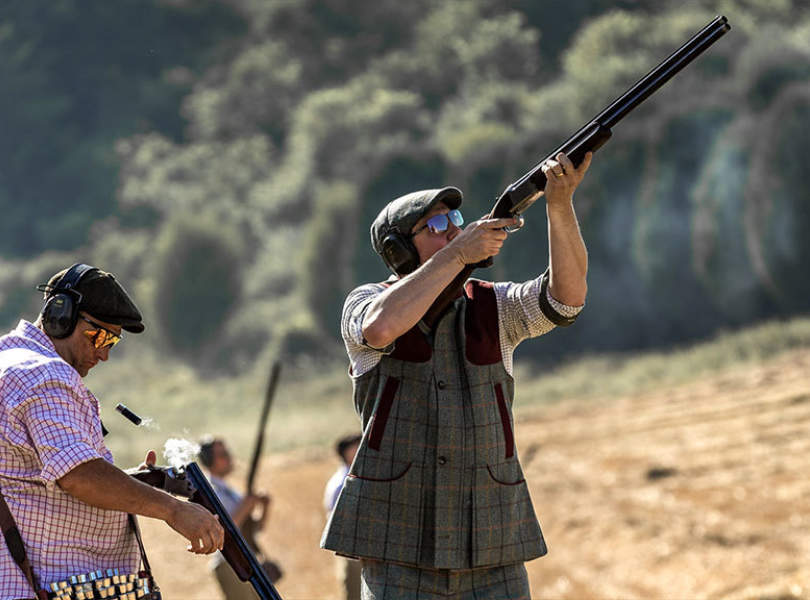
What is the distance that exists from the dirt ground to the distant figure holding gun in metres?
5.80

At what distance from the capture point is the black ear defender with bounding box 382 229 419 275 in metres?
3.85

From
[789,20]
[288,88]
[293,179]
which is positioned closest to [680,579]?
[789,20]

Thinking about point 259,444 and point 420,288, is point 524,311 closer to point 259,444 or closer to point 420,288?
point 420,288

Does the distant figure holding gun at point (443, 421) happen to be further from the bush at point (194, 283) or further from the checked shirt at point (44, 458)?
the bush at point (194, 283)

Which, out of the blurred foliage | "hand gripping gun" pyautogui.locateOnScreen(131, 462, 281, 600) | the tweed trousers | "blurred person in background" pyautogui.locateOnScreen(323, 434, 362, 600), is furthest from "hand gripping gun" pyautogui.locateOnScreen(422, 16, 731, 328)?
the blurred foliage

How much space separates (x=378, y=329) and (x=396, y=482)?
495 mm

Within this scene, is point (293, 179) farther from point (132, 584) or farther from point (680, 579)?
point (132, 584)

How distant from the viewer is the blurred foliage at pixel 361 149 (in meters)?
28.3

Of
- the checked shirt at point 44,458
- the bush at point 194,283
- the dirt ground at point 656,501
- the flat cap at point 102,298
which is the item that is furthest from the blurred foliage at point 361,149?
the checked shirt at point 44,458

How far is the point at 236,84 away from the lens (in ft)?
295

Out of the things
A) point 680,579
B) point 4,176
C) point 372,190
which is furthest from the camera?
point 4,176

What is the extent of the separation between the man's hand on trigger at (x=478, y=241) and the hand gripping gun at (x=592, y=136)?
0.31 feet

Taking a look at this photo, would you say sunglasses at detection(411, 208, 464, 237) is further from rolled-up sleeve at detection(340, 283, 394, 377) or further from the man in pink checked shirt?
the man in pink checked shirt

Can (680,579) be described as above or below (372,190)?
below
